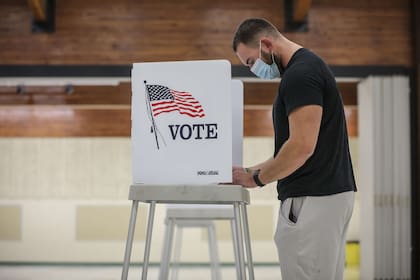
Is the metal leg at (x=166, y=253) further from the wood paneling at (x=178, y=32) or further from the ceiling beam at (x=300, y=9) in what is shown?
the ceiling beam at (x=300, y=9)

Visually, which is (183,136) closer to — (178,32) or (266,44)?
(266,44)

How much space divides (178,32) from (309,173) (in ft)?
16.5

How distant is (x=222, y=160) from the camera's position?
92.7 inches

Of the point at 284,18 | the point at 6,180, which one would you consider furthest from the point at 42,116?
the point at 284,18

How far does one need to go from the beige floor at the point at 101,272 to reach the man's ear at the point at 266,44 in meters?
5.80

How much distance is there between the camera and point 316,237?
2346mm

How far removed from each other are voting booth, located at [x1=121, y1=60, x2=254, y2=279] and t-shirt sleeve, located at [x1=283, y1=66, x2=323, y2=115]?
0.20m

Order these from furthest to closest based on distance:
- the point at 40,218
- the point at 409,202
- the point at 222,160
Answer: the point at 40,218
the point at 409,202
the point at 222,160

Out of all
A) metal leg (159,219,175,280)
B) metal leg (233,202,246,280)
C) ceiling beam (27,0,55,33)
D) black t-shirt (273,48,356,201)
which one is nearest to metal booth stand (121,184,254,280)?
metal leg (233,202,246,280)

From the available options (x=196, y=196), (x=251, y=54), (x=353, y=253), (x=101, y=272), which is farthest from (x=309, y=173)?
(x=353, y=253)

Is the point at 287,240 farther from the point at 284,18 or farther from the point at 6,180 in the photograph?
the point at 6,180

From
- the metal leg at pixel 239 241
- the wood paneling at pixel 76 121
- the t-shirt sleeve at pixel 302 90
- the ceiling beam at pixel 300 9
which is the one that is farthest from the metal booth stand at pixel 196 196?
the wood paneling at pixel 76 121

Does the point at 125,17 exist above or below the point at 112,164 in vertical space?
above

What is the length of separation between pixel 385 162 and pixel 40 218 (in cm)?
545
